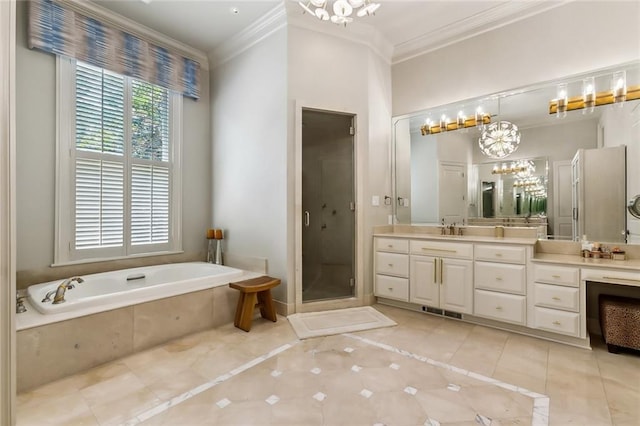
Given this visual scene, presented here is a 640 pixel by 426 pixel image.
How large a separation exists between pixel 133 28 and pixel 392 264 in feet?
12.8

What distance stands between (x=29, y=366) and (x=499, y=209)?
4037 mm

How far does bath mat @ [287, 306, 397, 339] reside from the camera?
2684 millimetres

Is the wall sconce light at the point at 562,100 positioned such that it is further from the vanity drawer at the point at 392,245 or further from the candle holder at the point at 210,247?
the candle holder at the point at 210,247

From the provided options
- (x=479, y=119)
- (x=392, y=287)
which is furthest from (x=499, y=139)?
(x=392, y=287)

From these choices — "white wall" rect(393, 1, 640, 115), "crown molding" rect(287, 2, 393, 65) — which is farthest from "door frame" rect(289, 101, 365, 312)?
"white wall" rect(393, 1, 640, 115)

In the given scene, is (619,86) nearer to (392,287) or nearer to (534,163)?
(534,163)

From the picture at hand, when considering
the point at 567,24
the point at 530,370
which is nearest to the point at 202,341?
the point at 530,370

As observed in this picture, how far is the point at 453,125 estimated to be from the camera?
11.1ft

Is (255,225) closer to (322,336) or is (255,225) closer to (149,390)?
(322,336)

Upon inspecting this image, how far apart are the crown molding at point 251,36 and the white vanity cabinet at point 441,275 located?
2770 millimetres

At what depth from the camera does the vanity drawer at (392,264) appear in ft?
10.6

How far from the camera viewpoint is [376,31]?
11.2ft

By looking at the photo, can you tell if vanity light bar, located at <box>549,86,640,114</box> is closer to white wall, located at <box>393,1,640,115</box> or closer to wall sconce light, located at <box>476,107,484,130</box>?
white wall, located at <box>393,1,640,115</box>

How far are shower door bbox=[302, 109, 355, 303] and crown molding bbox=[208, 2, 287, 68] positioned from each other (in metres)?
0.96
